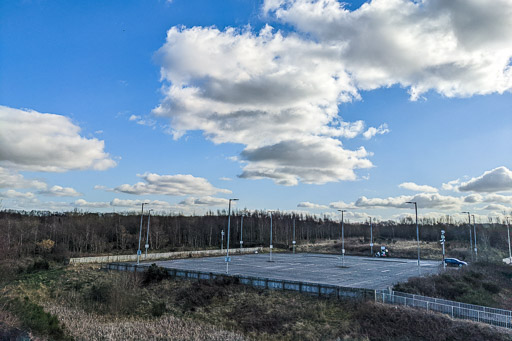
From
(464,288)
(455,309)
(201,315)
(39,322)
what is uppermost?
(455,309)

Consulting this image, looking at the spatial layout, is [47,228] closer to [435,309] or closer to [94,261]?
[94,261]

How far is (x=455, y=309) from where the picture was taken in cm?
2641

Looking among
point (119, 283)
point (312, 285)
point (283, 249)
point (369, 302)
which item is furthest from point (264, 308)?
point (283, 249)

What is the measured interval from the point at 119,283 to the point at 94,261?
23048mm

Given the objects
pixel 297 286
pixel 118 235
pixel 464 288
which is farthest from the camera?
pixel 118 235

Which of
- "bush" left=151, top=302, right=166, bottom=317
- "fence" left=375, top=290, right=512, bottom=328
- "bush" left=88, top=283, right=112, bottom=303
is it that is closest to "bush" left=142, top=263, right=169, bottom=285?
"bush" left=88, top=283, right=112, bottom=303

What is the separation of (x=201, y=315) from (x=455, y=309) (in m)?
19.1

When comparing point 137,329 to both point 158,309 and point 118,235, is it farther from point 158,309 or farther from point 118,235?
point 118,235

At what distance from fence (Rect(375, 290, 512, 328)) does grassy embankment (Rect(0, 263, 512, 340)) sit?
1.79 m

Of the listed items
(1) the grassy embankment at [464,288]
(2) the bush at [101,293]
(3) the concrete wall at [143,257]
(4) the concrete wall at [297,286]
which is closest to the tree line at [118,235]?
(3) the concrete wall at [143,257]

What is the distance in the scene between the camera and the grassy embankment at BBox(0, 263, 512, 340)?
78.0 ft

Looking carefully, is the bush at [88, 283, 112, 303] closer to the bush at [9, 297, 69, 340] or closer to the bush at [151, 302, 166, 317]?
the bush at [151, 302, 166, 317]

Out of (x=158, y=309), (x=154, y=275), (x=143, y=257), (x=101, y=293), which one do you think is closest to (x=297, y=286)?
(x=158, y=309)

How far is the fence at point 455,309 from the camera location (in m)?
25.5
